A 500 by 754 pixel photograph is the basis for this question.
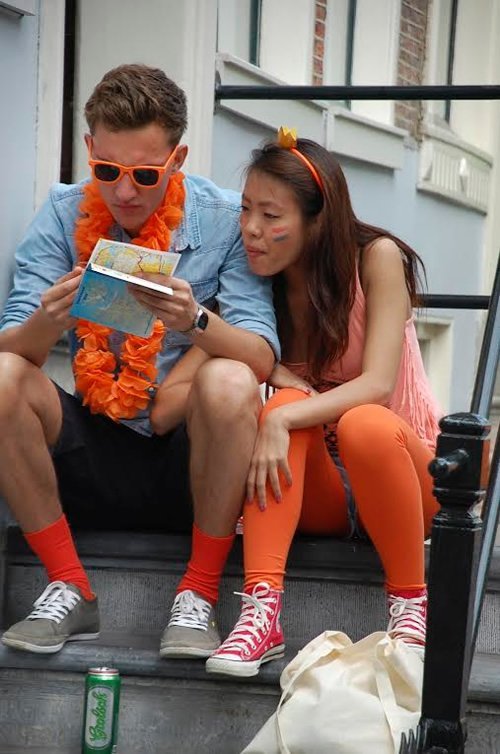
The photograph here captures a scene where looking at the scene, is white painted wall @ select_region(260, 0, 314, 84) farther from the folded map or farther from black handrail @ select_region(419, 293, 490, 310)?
the folded map

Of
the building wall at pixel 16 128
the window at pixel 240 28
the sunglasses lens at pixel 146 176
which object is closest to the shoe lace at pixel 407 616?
the sunglasses lens at pixel 146 176

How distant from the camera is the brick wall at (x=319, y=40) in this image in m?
9.18

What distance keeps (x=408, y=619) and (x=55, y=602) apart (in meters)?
0.79

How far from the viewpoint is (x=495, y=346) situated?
129 inches

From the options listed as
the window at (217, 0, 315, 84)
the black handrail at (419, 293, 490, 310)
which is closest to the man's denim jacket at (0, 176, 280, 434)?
the black handrail at (419, 293, 490, 310)

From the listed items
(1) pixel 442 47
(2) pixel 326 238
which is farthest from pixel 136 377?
(1) pixel 442 47

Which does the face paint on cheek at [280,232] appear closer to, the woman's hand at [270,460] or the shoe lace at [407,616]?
the woman's hand at [270,460]

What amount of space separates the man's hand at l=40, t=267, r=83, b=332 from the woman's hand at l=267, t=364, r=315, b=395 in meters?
0.54

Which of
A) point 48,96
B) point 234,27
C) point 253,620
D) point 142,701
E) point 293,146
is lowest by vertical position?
point 142,701

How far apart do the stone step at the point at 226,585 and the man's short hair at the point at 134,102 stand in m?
1.00

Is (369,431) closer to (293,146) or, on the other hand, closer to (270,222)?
(270,222)

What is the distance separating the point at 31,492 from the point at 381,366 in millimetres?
851

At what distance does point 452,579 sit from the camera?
2699 millimetres

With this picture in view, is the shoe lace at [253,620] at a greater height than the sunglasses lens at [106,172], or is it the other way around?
the sunglasses lens at [106,172]
